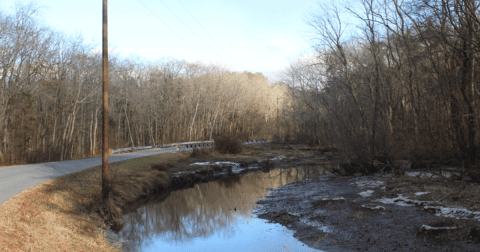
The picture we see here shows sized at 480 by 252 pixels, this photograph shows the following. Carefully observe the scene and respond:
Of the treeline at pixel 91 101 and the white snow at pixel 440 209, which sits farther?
the treeline at pixel 91 101

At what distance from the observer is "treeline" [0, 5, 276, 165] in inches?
1033

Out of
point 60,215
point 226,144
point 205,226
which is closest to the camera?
point 60,215

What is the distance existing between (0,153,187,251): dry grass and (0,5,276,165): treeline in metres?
14.2

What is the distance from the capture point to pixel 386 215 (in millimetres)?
9758

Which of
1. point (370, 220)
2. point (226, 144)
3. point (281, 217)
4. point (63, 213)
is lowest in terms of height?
point (281, 217)

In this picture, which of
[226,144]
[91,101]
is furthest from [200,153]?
[91,101]

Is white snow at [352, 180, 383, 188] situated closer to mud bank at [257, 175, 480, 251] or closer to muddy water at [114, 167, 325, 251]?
mud bank at [257, 175, 480, 251]

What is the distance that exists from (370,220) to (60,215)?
8.71 metres

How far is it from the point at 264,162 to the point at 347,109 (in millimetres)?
12515

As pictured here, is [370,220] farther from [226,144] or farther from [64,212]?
[226,144]

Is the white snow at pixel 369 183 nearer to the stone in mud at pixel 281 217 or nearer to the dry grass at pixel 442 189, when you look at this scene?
the dry grass at pixel 442 189

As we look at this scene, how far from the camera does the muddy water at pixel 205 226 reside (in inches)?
377

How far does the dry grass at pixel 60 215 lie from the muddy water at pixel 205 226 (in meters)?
1.12

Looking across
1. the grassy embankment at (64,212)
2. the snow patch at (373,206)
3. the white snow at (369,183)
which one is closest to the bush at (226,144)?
the grassy embankment at (64,212)
